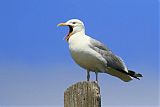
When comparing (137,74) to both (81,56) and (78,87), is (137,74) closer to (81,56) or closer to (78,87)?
(81,56)

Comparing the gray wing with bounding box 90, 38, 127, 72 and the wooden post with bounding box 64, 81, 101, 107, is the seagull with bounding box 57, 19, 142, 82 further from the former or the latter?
the wooden post with bounding box 64, 81, 101, 107

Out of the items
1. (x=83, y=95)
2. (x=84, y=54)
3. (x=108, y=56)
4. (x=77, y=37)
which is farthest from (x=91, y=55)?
(x=83, y=95)

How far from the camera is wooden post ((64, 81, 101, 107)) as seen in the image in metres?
3.04

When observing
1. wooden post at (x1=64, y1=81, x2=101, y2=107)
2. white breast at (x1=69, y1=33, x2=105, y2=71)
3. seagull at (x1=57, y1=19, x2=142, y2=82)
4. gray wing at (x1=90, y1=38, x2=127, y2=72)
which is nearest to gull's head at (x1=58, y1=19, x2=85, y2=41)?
seagull at (x1=57, y1=19, x2=142, y2=82)

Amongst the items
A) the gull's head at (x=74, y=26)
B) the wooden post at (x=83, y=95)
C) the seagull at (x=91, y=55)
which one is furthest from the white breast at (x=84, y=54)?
the wooden post at (x=83, y=95)

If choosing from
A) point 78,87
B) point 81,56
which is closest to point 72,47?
point 81,56

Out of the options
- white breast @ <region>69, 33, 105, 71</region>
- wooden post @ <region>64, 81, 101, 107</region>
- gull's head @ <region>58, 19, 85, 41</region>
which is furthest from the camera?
gull's head @ <region>58, 19, 85, 41</region>

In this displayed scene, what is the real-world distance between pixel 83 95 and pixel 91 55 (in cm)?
466

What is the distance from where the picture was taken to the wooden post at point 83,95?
3039mm

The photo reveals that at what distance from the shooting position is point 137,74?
7.49 m

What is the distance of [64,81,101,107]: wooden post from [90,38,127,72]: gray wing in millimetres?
4826

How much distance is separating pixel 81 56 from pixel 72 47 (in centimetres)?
24

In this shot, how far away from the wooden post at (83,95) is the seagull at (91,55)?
4.14 metres

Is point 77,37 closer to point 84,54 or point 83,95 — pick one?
point 84,54
